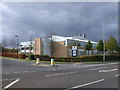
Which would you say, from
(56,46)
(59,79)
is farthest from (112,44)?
(59,79)

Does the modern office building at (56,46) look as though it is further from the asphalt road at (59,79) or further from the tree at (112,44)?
the asphalt road at (59,79)

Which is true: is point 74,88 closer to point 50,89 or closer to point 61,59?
point 50,89

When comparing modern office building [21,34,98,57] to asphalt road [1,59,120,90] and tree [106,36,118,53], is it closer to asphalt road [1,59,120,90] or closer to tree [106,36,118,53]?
tree [106,36,118,53]

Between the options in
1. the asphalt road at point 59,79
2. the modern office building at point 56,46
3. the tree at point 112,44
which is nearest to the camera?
the asphalt road at point 59,79

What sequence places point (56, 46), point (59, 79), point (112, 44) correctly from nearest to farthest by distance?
point (59, 79), point (112, 44), point (56, 46)

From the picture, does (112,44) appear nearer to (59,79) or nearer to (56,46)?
(56,46)

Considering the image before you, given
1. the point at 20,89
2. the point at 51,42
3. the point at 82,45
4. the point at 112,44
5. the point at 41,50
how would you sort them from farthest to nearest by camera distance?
1. the point at 82,45
2. the point at 41,50
3. the point at 51,42
4. the point at 112,44
5. the point at 20,89

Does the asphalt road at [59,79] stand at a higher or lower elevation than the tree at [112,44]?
lower

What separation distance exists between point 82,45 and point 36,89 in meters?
70.4

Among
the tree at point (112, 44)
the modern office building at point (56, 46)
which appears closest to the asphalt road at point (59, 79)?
the tree at point (112, 44)

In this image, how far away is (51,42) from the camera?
216 ft

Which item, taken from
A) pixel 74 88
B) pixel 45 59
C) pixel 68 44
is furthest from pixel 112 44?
pixel 74 88

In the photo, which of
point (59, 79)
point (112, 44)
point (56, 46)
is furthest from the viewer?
point (56, 46)

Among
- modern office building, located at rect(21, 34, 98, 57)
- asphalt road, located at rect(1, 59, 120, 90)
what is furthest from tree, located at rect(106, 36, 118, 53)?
asphalt road, located at rect(1, 59, 120, 90)
